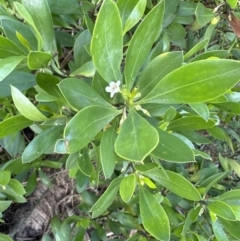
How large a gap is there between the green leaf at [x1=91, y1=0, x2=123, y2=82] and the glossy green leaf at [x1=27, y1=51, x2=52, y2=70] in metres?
0.10

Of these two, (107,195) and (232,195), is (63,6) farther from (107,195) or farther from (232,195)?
(232,195)

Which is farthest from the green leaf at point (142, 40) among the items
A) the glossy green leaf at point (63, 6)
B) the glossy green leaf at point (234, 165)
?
the glossy green leaf at point (234, 165)

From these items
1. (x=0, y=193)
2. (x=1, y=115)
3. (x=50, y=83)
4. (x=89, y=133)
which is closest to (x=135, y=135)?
(x=89, y=133)

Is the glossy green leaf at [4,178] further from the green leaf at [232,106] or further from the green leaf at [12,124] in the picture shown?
the green leaf at [232,106]

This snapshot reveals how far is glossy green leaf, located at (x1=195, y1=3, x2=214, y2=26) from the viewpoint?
1.12 meters

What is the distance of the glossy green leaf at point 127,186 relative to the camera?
928 millimetres

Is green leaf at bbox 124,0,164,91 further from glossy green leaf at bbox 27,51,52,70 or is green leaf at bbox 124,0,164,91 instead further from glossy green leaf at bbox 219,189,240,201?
glossy green leaf at bbox 219,189,240,201

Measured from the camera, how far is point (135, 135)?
0.67 meters

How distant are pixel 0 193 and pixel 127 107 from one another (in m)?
0.60

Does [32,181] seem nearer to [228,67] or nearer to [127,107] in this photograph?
[127,107]

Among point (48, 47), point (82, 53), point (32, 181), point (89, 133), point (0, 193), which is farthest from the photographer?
point (32, 181)

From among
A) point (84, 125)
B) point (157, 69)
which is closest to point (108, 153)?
point (84, 125)

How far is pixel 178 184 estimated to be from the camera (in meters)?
1.00

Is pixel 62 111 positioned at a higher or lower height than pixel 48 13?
lower
